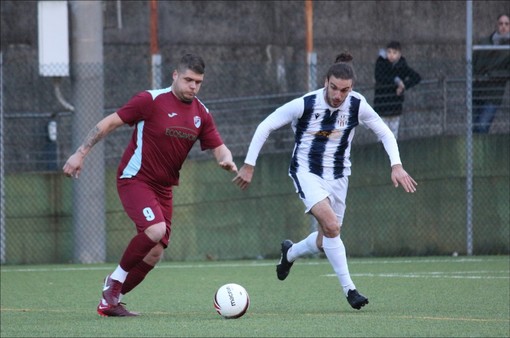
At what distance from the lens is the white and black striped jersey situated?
10.1 metres

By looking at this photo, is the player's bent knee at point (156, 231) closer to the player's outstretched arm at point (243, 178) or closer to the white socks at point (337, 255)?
the player's outstretched arm at point (243, 178)

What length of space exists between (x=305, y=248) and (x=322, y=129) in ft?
4.17

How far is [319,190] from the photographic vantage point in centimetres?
1030

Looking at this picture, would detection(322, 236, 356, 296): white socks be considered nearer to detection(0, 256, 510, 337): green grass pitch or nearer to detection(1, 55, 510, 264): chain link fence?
detection(0, 256, 510, 337): green grass pitch

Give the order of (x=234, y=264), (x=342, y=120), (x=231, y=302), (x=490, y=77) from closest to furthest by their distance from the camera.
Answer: (x=231, y=302)
(x=342, y=120)
(x=234, y=264)
(x=490, y=77)

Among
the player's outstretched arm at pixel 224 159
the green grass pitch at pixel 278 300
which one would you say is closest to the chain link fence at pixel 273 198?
the green grass pitch at pixel 278 300

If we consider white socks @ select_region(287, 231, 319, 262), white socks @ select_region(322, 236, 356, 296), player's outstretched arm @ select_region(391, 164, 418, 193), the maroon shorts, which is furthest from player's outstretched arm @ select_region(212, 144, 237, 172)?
white socks @ select_region(287, 231, 319, 262)

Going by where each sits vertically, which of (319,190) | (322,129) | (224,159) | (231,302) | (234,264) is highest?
(322,129)

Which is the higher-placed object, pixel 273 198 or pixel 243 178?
pixel 243 178

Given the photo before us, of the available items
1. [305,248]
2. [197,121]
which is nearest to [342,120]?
[197,121]

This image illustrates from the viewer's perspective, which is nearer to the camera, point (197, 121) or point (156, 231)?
point (156, 231)

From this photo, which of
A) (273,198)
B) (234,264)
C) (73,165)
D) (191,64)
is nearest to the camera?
(73,165)

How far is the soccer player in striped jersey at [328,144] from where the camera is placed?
9898mm

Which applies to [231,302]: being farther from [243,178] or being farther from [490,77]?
[490,77]
